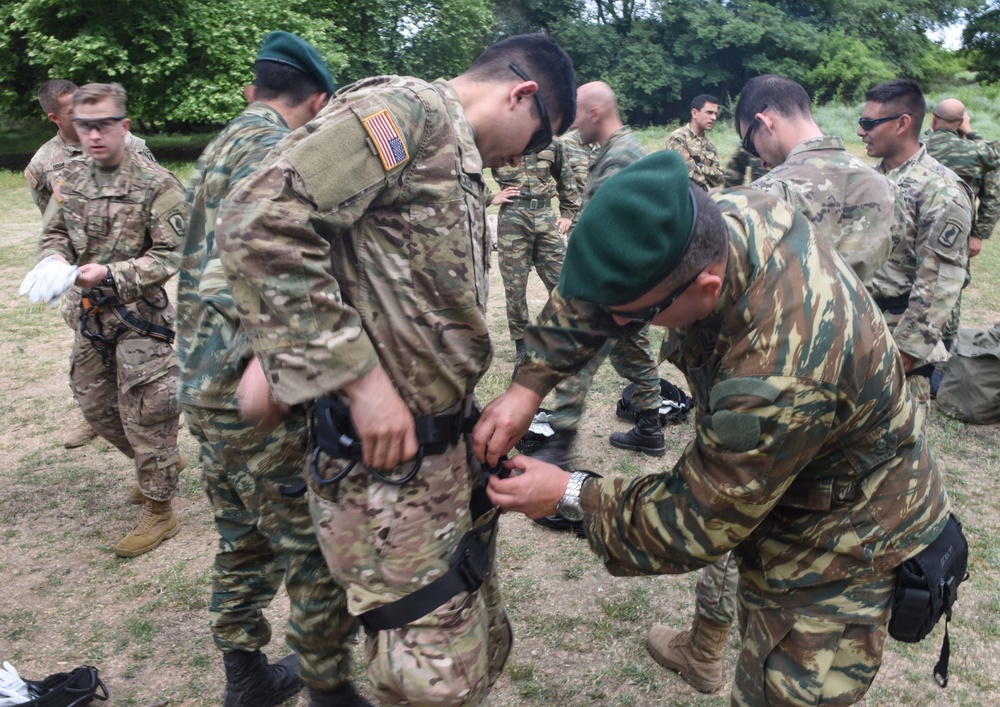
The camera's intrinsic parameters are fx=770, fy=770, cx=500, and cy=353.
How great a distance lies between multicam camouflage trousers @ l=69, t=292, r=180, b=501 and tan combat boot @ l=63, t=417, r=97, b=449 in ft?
4.51

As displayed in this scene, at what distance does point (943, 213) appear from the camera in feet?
14.2

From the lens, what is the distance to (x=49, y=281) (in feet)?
12.3

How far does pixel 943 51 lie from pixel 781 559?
160ft

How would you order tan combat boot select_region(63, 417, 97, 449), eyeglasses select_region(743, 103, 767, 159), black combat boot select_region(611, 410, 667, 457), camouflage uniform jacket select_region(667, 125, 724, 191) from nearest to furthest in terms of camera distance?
1. eyeglasses select_region(743, 103, 767, 159)
2. black combat boot select_region(611, 410, 667, 457)
3. tan combat boot select_region(63, 417, 97, 449)
4. camouflage uniform jacket select_region(667, 125, 724, 191)

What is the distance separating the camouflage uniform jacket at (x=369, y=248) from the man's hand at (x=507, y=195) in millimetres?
4889

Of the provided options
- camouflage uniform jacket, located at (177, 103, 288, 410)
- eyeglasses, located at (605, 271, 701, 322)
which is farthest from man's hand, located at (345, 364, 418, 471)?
camouflage uniform jacket, located at (177, 103, 288, 410)

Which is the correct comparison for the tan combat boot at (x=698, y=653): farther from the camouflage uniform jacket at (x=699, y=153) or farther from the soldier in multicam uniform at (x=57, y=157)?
the camouflage uniform jacket at (x=699, y=153)

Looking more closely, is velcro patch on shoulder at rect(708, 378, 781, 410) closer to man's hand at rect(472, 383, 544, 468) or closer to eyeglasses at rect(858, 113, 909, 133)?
man's hand at rect(472, 383, 544, 468)

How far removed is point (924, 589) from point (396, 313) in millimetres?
1577

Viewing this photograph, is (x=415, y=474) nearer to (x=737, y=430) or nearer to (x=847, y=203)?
(x=737, y=430)

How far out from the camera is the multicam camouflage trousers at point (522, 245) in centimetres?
710

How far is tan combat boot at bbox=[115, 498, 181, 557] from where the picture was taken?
433cm

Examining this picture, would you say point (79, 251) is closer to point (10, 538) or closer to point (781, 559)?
point (10, 538)

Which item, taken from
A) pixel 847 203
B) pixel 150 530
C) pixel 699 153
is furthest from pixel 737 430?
pixel 699 153
